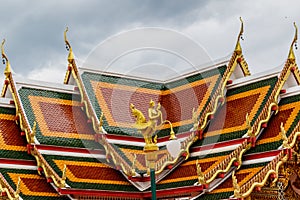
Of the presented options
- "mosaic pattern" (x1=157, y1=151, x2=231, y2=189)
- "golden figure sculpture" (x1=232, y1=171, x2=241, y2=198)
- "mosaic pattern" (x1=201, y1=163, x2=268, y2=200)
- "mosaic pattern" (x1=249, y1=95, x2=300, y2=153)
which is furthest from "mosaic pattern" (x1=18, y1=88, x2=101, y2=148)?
"golden figure sculpture" (x1=232, y1=171, x2=241, y2=198)

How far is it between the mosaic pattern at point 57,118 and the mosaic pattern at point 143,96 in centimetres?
47

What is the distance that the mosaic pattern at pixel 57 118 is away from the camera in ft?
48.8

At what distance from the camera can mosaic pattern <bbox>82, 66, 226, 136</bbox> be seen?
15.9m

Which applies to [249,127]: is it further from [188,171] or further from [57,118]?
[57,118]

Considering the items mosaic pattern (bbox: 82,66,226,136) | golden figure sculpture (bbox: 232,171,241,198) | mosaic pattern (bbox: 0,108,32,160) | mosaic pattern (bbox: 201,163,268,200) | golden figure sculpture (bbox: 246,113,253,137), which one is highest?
mosaic pattern (bbox: 82,66,226,136)

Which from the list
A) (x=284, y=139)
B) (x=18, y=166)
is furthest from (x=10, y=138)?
(x=284, y=139)

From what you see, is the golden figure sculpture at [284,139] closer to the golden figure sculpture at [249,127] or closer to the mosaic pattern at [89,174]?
the golden figure sculpture at [249,127]

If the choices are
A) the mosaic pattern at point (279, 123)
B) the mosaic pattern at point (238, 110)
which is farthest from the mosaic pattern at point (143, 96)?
the mosaic pattern at point (279, 123)

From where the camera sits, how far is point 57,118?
15500 millimetres

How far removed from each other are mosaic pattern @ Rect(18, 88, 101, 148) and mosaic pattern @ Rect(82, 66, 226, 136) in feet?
1.53

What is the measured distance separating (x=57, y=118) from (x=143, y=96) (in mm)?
2580

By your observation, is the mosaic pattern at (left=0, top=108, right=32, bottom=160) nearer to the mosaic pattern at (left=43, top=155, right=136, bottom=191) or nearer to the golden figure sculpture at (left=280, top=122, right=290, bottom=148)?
the mosaic pattern at (left=43, top=155, right=136, bottom=191)

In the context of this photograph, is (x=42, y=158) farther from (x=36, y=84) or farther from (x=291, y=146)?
(x=291, y=146)

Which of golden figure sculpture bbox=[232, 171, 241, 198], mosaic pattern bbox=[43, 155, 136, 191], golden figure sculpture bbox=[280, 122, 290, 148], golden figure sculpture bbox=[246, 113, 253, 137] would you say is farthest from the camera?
Result: mosaic pattern bbox=[43, 155, 136, 191]
